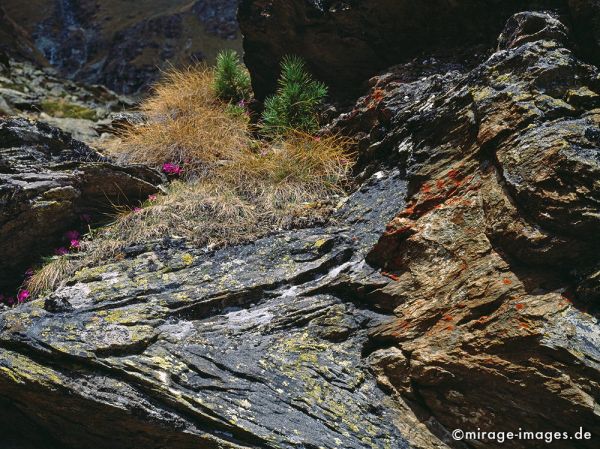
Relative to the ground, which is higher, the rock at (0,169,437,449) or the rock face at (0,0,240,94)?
the rock face at (0,0,240,94)

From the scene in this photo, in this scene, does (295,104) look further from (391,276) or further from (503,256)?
(503,256)

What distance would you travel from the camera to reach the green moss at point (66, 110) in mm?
10344

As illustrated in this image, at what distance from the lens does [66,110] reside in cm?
1063

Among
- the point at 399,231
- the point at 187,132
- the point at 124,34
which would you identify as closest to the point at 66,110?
the point at 187,132

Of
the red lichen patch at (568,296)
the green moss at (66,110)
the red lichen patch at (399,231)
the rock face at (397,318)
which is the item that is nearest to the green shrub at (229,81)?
the green moss at (66,110)

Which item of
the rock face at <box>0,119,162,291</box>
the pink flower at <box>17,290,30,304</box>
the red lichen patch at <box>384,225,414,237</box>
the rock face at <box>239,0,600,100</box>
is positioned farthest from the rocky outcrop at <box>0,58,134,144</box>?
the red lichen patch at <box>384,225,414,237</box>

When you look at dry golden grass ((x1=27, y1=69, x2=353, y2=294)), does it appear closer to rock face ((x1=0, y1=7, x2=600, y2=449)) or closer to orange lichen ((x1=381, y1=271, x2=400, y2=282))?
rock face ((x1=0, y1=7, x2=600, y2=449))

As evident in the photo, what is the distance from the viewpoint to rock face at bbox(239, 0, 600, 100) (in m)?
6.41

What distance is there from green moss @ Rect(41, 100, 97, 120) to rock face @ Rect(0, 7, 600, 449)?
6569 millimetres

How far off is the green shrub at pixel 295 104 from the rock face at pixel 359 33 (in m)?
0.49

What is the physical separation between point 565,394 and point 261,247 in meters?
3.02

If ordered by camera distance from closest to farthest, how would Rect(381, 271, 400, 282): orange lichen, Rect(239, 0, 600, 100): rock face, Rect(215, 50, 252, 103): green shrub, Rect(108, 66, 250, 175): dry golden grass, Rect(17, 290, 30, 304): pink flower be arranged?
Rect(381, 271, 400, 282): orange lichen
Rect(17, 290, 30, 304): pink flower
Rect(239, 0, 600, 100): rock face
Rect(108, 66, 250, 175): dry golden grass
Rect(215, 50, 252, 103): green shrub

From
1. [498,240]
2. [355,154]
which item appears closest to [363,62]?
[355,154]

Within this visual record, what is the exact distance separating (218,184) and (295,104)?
1.76 meters
